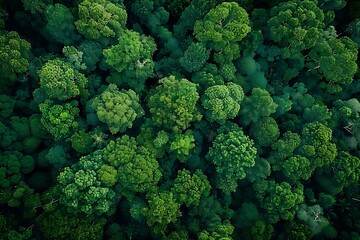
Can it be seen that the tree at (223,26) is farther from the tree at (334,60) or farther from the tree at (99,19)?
the tree at (334,60)

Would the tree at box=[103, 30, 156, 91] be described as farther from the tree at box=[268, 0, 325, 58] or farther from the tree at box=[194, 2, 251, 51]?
the tree at box=[268, 0, 325, 58]

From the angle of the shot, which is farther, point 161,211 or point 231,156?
point 231,156

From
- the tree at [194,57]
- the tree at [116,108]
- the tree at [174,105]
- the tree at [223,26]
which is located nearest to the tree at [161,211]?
the tree at [174,105]

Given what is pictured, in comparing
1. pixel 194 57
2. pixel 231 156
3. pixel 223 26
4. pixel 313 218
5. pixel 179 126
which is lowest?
pixel 179 126

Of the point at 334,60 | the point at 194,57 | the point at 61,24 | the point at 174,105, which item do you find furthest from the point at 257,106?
the point at 61,24

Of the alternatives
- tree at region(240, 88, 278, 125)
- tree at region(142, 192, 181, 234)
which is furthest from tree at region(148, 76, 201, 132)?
tree at region(142, 192, 181, 234)

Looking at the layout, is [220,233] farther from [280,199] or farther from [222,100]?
[222,100]
